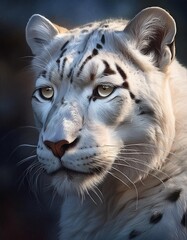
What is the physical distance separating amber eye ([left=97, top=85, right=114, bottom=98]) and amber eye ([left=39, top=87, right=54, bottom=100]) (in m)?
0.21

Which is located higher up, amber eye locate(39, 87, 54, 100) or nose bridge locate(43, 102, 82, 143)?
amber eye locate(39, 87, 54, 100)

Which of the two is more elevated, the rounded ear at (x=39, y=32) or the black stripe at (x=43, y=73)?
the rounded ear at (x=39, y=32)

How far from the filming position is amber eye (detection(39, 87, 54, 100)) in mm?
2672

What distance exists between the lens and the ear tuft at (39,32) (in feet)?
9.21

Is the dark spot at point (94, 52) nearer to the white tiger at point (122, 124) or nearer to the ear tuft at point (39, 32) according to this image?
the white tiger at point (122, 124)

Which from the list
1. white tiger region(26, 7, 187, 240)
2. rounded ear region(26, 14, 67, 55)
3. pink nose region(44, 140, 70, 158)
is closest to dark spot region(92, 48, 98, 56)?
white tiger region(26, 7, 187, 240)

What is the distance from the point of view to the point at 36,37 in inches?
114

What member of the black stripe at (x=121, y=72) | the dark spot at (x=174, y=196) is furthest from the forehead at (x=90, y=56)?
the dark spot at (x=174, y=196)

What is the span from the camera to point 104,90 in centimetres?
255

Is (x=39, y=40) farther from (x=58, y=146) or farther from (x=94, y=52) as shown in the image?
(x=58, y=146)

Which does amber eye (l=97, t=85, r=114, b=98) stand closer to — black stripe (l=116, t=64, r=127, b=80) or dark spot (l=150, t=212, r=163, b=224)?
black stripe (l=116, t=64, r=127, b=80)

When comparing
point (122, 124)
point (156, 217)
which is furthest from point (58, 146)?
point (156, 217)

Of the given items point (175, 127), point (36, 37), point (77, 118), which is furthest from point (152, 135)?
point (36, 37)

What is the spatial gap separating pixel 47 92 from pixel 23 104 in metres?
0.35
